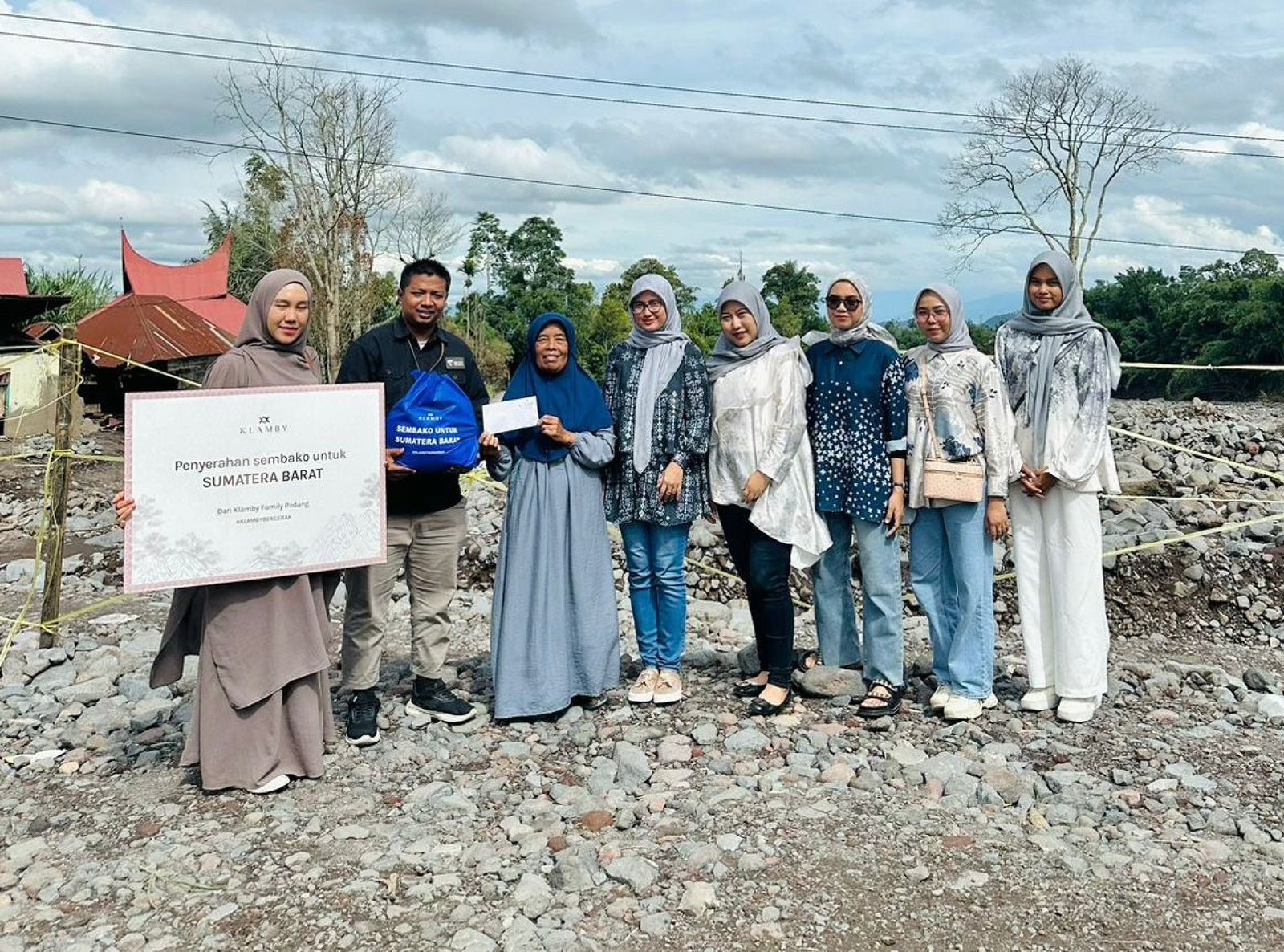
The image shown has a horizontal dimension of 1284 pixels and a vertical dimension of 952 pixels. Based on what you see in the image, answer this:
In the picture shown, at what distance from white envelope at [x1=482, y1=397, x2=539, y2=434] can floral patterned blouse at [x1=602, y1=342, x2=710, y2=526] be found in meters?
0.43

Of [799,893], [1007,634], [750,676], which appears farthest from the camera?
[1007,634]

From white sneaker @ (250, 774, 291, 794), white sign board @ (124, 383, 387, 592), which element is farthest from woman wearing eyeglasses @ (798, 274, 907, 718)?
white sneaker @ (250, 774, 291, 794)

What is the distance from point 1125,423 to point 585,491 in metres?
12.7

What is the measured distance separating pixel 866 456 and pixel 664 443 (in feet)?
2.81

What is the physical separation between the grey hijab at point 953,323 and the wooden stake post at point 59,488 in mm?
4319

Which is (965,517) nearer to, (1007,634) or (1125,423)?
(1007,634)

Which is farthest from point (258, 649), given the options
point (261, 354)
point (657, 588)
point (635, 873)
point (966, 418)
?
point (966, 418)

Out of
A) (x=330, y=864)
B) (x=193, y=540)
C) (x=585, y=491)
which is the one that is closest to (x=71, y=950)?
(x=330, y=864)

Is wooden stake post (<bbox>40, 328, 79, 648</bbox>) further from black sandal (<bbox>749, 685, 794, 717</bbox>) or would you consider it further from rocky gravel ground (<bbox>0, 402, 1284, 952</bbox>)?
black sandal (<bbox>749, 685, 794, 717</bbox>)

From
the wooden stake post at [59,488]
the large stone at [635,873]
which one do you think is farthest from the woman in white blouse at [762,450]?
the wooden stake post at [59,488]

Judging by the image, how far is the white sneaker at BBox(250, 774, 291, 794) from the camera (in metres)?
3.97

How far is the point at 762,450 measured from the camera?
14.9ft

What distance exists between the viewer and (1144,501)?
31.5 feet

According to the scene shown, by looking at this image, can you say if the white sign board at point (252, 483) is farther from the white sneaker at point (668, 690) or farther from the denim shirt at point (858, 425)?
the denim shirt at point (858, 425)
